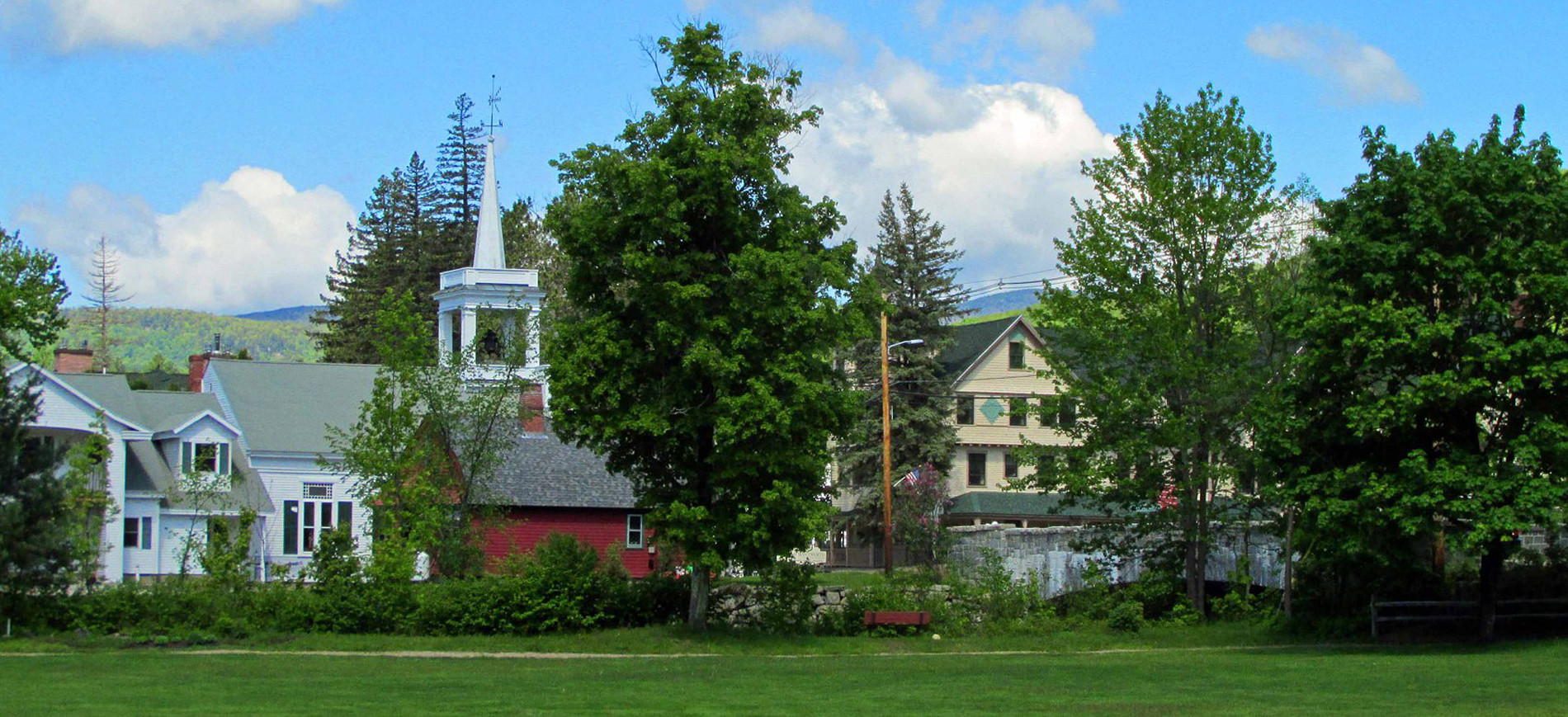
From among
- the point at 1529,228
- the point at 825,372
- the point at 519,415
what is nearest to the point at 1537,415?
the point at 1529,228

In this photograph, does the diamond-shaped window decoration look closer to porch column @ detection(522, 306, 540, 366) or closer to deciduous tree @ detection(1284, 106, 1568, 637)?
porch column @ detection(522, 306, 540, 366)

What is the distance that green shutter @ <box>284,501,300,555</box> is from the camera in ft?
172

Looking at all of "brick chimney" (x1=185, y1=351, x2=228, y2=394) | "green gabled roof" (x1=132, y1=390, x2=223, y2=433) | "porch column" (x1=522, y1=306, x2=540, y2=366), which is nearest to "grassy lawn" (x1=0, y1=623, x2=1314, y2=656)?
"porch column" (x1=522, y1=306, x2=540, y2=366)

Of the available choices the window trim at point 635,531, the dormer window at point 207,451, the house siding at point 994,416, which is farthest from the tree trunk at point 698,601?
the house siding at point 994,416

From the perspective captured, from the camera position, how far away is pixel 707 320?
3150 centimetres

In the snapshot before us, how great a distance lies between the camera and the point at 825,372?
3253 centimetres

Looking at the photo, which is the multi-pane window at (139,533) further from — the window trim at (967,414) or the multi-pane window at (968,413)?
the multi-pane window at (968,413)

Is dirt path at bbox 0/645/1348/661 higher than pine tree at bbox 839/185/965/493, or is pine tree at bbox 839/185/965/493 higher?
pine tree at bbox 839/185/965/493

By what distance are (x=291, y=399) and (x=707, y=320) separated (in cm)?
2994

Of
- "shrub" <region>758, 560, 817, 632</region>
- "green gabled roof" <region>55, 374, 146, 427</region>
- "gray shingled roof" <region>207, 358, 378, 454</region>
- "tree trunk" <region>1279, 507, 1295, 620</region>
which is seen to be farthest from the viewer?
"gray shingled roof" <region>207, 358, 378, 454</region>

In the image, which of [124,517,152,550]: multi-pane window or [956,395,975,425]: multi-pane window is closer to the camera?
[124,517,152,550]: multi-pane window

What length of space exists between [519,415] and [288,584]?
7575mm

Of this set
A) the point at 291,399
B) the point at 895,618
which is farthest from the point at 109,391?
the point at 895,618

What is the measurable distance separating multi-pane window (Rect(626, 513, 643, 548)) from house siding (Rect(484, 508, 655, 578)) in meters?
0.13
